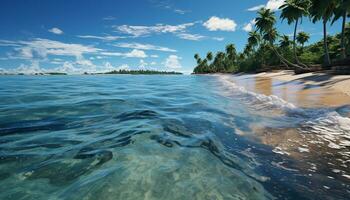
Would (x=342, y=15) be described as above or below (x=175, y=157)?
above

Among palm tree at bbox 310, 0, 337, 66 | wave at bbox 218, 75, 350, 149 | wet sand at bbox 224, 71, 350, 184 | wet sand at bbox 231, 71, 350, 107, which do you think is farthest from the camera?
palm tree at bbox 310, 0, 337, 66

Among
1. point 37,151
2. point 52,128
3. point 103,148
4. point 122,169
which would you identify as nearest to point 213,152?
point 122,169

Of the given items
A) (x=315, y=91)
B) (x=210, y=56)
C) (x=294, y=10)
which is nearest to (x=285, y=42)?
(x=294, y=10)

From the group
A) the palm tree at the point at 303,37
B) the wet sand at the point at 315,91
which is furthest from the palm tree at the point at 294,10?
the palm tree at the point at 303,37

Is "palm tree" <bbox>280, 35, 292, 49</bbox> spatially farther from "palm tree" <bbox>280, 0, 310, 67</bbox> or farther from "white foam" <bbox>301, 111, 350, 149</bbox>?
"white foam" <bbox>301, 111, 350, 149</bbox>

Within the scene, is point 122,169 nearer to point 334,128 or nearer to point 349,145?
point 349,145

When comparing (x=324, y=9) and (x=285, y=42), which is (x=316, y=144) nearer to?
(x=324, y=9)

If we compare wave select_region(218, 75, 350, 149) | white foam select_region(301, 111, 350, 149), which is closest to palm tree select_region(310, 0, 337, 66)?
wave select_region(218, 75, 350, 149)

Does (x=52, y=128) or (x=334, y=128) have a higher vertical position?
(x=52, y=128)

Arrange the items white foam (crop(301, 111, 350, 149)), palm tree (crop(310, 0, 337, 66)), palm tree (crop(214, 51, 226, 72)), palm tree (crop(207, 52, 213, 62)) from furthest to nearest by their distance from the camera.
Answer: palm tree (crop(207, 52, 213, 62)) → palm tree (crop(214, 51, 226, 72)) → palm tree (crop(310, 0, 337, 66)) → white foam (crop(301, 111, 350, 149))

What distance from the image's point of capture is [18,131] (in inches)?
247

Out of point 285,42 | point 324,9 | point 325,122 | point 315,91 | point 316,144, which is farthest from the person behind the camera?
point 285,42

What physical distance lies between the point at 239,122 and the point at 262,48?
225ft

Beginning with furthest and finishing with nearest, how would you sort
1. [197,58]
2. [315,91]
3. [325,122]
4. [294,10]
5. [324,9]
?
[197,58] < [294,10] < [324,9] < [315,91] < [325,122]
